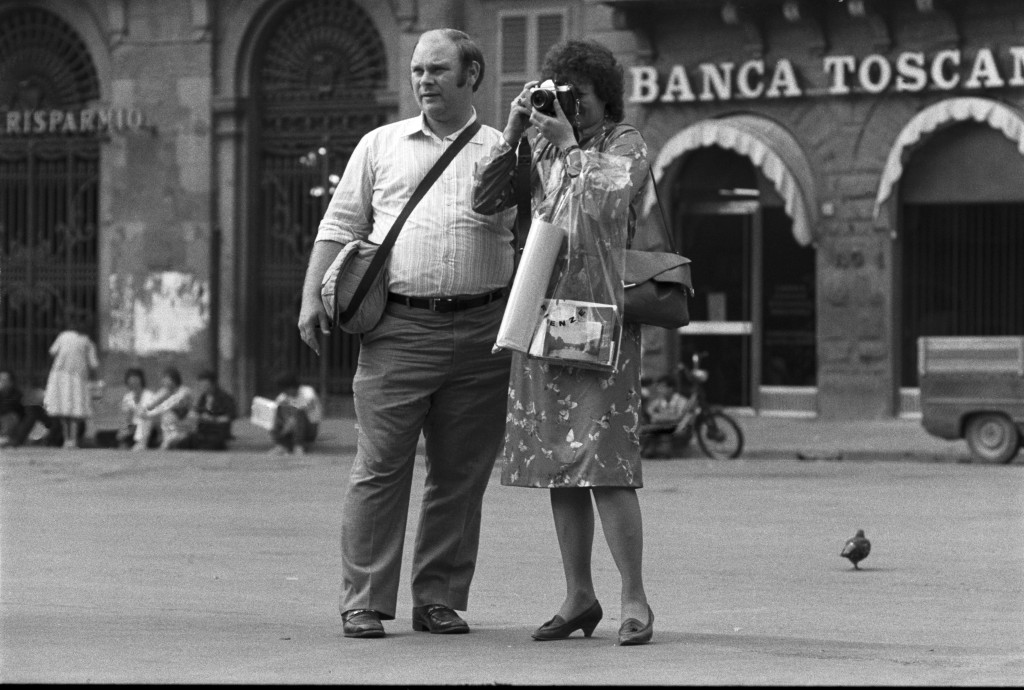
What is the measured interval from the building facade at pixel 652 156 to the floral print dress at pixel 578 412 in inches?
589

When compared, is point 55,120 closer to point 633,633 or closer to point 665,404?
point 665,404

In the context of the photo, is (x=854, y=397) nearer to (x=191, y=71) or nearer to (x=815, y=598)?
(x=191, y=71)

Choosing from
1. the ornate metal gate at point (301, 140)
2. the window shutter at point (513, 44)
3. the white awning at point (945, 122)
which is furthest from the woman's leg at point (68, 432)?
the white awning at point (945, 122)

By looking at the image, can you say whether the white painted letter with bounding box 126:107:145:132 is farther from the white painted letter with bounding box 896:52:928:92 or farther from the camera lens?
the camera lens

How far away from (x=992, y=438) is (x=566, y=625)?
11010 millimetres

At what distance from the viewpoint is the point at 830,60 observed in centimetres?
2089

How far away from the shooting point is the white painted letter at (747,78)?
21188 mm

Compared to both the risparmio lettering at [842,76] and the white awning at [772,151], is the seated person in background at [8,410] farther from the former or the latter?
the risparmio lettering at [842,76]

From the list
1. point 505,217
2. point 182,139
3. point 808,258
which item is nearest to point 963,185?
point 808,258

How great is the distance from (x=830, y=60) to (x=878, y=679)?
1678cm

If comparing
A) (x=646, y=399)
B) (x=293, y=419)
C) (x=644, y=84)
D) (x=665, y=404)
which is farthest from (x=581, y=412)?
(x=644, y=84)

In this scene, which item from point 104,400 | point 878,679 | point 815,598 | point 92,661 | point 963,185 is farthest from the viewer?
point 104,400

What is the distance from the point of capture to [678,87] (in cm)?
2152

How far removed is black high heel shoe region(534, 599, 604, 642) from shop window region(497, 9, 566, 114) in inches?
677
